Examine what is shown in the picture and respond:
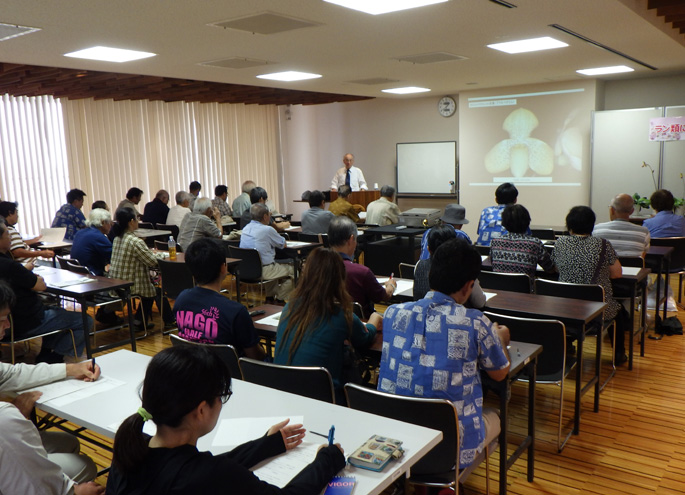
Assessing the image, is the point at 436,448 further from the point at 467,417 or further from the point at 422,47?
the point at 422,47

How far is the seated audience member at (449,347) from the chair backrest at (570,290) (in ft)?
5.80

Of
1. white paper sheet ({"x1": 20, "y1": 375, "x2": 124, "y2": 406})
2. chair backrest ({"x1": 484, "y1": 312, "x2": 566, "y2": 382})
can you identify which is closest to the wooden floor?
chair backrest ({"x1": 484, "y1": 312, "x2": 566, "y2": 382})

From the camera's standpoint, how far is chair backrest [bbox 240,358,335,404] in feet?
7.56

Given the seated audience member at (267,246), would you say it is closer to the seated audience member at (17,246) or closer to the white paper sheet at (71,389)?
the seated audience member at (17,246)

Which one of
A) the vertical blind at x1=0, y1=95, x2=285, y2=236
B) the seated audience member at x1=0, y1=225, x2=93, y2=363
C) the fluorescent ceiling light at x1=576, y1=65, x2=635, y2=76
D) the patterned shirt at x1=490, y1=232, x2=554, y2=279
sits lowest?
the seated audience member at x1=0, y1=225, x2=93, y2=363

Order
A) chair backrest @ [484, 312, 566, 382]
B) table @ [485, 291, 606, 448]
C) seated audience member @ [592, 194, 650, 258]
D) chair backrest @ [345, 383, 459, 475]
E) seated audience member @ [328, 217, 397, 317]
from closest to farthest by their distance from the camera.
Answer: chair backrest @ [345, 383, 459, 475] < chair backrest @ [484, 312, 566, 382] < table @ [485, 291, 606, 448] < seated audience member @ [328, 217, 397, 317] < seated audience member @ [592, 194, 650, 258]

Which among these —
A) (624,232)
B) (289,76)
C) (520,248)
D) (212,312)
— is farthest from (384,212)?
(212,312)

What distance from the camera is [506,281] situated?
13.1 ft

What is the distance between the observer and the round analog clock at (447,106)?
11.1 m

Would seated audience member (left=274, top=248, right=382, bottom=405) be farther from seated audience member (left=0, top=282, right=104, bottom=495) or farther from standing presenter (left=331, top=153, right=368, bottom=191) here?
standing presenter (left=331, top=153, right=368, bottom=191)

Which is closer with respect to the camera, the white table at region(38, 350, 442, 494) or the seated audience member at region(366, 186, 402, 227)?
the white table at region(38, 350, 442, 494)

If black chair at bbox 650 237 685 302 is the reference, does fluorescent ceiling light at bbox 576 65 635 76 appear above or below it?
above

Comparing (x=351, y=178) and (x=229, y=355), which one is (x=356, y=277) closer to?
(x=229, y=355)

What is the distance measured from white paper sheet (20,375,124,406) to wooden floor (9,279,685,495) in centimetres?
97
